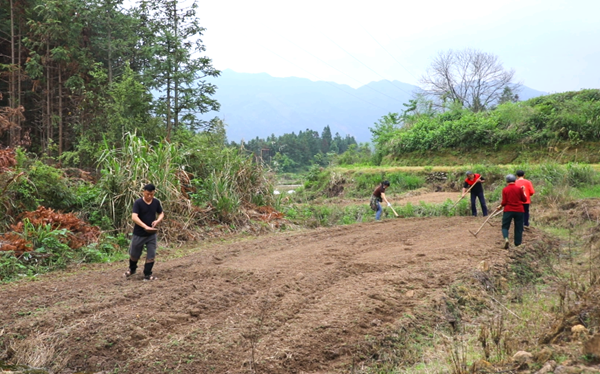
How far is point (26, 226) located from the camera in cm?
1007

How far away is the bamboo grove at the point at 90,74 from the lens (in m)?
23.9

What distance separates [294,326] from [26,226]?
6.74 metres

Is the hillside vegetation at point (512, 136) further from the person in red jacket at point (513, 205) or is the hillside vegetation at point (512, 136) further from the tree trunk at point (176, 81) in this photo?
the tree trunk at point (176, 81)

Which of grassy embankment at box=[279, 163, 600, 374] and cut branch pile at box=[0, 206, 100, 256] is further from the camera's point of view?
cut branch pile at box=[0, 206, 100, 256]

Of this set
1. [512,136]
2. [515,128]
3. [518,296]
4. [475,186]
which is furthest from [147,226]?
[515,128]

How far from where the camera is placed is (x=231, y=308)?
6.79 meters

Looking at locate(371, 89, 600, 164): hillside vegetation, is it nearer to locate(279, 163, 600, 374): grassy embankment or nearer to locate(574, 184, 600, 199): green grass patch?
locate(574, 184, 600, 199): green grass patch

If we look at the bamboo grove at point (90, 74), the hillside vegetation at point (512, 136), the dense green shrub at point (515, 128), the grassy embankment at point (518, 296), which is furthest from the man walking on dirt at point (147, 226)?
the dense green shrub at point (515, 128)

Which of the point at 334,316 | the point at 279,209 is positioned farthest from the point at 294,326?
the point at 279,209

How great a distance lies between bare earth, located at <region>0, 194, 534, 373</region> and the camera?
537 cm

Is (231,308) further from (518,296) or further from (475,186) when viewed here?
(475,186)

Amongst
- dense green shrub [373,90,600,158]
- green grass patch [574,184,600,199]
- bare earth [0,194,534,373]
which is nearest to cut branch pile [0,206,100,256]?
bare earth [0,194,534,373]

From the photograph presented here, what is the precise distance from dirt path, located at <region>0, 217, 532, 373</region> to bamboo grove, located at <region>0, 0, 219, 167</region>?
45.6 feet

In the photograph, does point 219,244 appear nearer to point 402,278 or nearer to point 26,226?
point 26,226
